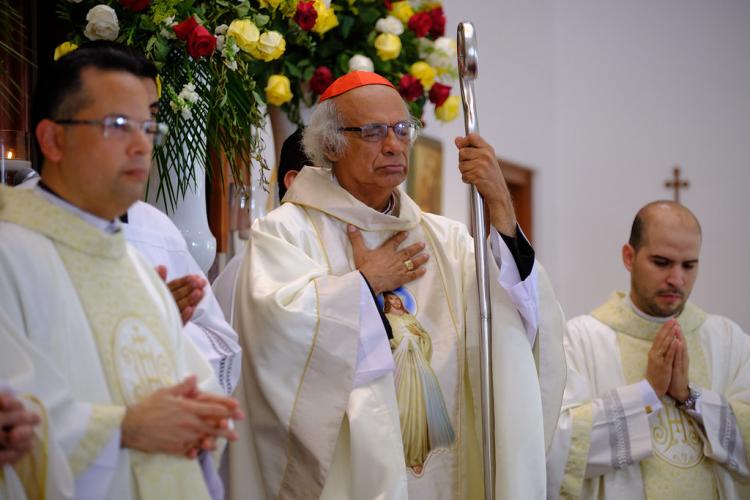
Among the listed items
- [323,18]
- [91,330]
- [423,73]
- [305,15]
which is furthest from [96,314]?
[423,73]

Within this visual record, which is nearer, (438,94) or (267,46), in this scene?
(267,46)

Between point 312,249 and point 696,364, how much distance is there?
2048mm

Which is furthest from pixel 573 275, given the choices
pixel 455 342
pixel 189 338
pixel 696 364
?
pixel 189 338

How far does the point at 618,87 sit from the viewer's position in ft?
31.7

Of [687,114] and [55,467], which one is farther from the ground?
[687,114]

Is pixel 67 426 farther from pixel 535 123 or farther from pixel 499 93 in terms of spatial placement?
pixel 535 123

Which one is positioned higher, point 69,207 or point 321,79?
point 321,79

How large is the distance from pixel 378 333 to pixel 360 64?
5.85 ft

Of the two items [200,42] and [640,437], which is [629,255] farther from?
[200,42]

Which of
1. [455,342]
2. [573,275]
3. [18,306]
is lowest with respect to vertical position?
[573,275]

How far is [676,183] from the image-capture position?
922 centimetres

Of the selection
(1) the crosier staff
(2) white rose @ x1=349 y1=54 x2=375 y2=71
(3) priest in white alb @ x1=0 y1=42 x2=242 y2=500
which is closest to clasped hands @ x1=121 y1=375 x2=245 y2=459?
(3) priest in white alb @ x1=0 y1=42 x2=242 y2=500

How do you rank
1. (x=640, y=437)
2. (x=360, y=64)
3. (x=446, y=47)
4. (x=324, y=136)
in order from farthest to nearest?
(x=446, y=47) < (x=360, y=64) < (x=640, y=437) < (x=324, y=136)

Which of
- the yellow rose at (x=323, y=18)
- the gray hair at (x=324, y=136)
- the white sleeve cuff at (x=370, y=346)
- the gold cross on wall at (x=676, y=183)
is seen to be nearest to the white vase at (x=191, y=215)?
the gray hair at (x=324, y=136)
